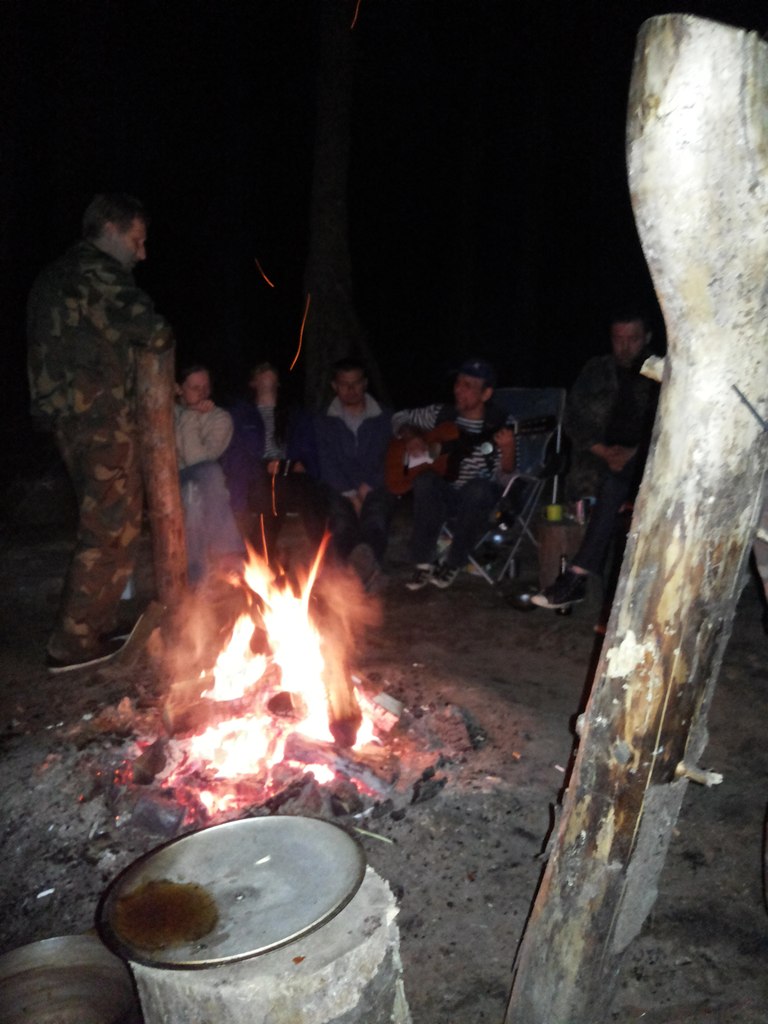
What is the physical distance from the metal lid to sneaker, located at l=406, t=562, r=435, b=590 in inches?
146

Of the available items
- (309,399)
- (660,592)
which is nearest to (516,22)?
(309,399)

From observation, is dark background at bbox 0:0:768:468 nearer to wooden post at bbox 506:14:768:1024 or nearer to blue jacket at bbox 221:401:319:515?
blue jacket at bbox 221:401:319:515

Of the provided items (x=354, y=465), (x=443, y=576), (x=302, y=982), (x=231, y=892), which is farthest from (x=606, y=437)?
(x=302, y=982)

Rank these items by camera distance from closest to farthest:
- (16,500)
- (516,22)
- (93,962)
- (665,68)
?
(665,68)
(93,962)
(16,500)
(516,22)

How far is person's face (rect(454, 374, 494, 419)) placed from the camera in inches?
230

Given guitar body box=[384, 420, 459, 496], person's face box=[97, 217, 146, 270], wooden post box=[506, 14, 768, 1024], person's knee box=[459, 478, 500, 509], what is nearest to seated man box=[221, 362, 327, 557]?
guitar body box=[384, 420, 459, 496]

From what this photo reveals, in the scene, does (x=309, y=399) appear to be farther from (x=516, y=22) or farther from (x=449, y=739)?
(x=516, y=22)

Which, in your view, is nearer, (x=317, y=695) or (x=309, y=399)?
(x=317, y=695)

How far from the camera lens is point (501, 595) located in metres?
5.78

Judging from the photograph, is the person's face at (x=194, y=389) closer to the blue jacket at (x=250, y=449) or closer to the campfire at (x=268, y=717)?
the blue jacket at (x=250, y=449)

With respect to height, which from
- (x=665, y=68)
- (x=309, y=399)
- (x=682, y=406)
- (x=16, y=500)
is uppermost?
(x=665, y=68)

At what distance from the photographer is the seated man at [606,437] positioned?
5.29m

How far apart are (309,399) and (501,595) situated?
4197mm

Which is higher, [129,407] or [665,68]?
[665,68]
